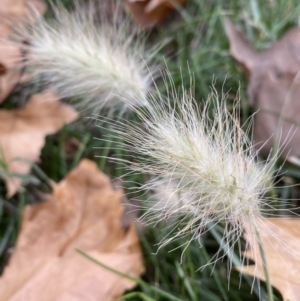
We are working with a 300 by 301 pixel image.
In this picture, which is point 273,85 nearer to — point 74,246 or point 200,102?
point 200,102

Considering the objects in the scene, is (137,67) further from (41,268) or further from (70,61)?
(41,268)

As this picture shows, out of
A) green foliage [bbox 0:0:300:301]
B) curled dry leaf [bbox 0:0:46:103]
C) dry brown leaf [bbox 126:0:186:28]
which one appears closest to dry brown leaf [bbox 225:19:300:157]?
green foliage [bbox 0:0:300:301]

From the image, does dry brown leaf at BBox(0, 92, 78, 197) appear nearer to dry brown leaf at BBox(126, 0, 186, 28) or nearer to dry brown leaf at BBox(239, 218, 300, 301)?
dry brown leaf at BBox(126, 0, 186, 28)

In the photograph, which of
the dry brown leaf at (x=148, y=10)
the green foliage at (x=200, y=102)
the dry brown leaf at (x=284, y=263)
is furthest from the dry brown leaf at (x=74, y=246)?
the dry brown leaf at (x=148, y=10)

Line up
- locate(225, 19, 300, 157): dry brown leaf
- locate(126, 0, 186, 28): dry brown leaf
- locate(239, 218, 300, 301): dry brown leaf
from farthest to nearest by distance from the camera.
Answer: locate(126, 0, 186, 28): dry brown leaf < locate(225, 19, 300, 157): dry brown leaf < locate(239, 218, 300, 301): dry brown leaf

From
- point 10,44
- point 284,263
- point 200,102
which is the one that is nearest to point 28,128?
point 10,44
